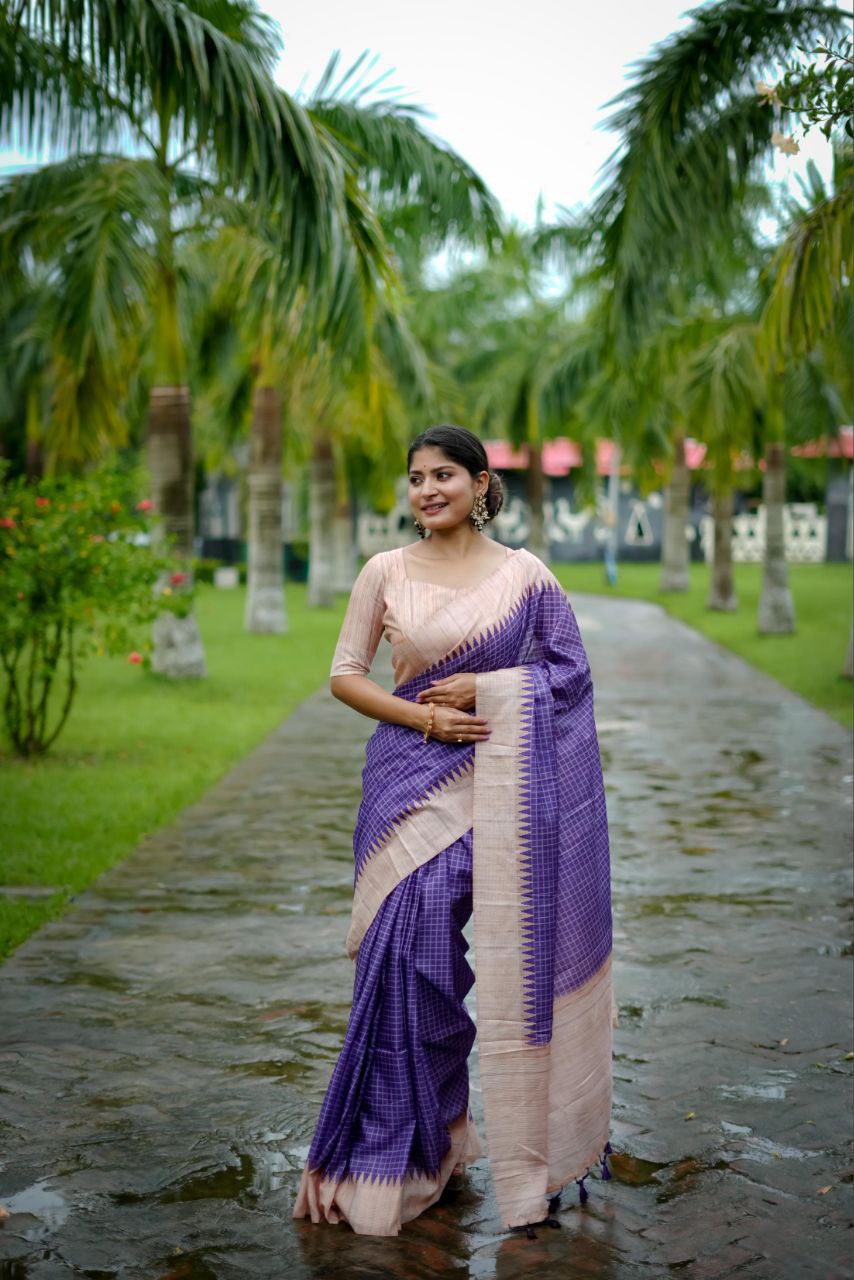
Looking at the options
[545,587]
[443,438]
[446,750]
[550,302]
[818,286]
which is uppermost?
[550,302]

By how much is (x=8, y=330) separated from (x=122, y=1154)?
2142 cm

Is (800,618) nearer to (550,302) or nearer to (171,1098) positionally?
(550,302)

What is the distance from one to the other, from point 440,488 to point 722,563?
925 inches

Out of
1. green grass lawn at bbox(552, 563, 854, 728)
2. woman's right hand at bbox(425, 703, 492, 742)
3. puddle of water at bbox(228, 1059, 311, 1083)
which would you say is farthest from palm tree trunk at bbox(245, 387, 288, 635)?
woman's right hand at bbox(425, 703, 492, 742)

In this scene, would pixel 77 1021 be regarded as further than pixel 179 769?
No

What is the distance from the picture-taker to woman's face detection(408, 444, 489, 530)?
3.60 m

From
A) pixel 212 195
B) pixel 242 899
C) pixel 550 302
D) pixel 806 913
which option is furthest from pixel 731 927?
pixel 550 302

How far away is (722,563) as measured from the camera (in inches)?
1043

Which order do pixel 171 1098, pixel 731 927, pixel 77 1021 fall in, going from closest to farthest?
pixel 171 1098 < pixel 77 1021 < pixel 731 927

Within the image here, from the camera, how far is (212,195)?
14484 mm

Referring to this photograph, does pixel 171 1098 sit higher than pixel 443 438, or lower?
lower

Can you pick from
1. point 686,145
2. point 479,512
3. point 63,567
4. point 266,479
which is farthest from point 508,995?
point 266,479

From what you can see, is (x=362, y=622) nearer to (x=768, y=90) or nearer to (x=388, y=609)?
(x=388, y=609)

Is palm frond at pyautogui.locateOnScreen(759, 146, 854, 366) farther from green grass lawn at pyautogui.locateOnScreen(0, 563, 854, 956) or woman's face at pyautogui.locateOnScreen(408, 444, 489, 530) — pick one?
woman's face at pyautogui.locateOnScreen(408, 444, 489, 530)
